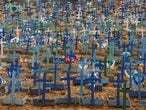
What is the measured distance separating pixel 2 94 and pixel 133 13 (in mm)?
14523

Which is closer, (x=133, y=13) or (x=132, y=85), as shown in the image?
(x=132, y=85)

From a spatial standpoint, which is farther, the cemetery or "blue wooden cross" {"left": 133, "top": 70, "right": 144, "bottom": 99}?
"blue wooden cross" {"left": 133, "top": 70, "right": 144, "bottom": 99}

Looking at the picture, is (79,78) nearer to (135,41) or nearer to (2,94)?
(2,94)

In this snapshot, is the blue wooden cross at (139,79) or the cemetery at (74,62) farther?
the blue wooden cross at (139,79)

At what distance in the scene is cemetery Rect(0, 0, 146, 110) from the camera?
1213cm

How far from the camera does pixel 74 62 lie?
16.4 metres

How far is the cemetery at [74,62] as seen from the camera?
478 inches

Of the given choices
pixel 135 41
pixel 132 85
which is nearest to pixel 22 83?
pixel 132 85

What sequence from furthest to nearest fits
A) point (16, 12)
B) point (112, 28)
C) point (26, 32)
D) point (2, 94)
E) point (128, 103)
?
point (16, 12)
point (112, 28)
point (26, 32)
point (2, 94)
point (128, 103)

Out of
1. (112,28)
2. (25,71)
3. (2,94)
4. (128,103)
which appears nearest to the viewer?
(128,103)

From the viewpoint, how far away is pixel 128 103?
11.9 meters

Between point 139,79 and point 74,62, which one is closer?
point 139,79

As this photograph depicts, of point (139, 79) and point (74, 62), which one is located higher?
point (139, 79)

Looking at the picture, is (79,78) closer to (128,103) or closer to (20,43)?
(128,103)
